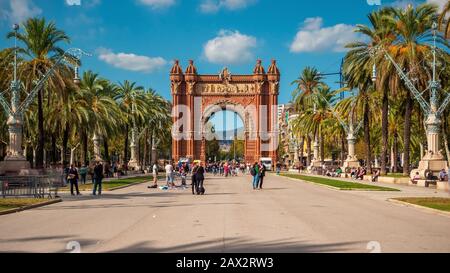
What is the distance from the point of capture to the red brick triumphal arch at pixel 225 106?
92.1 meters

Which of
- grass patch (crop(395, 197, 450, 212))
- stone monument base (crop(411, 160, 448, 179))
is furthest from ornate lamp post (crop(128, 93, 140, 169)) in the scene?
grass patch (crop(395, 197, 450, 212))

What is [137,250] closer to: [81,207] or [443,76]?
[81,207]

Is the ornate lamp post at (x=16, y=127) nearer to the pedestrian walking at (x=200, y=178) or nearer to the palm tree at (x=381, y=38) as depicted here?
the pedestrian walking at (x=200, y=178)

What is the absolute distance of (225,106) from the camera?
92375mm

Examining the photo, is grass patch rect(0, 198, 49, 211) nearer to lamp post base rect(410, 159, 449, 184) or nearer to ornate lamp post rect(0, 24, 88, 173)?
ornate lamp post rect(0, 24, 88, 173)

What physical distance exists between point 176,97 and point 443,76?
5762 cm

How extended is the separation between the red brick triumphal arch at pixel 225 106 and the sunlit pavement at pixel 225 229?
241 feet

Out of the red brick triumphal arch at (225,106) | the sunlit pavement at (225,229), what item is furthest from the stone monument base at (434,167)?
the red brick triumphal arch at (225,106)

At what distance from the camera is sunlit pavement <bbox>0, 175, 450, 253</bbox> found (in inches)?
383

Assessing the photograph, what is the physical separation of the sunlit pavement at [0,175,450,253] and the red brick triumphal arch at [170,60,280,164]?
7352 centimetres

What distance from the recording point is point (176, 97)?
93000mm

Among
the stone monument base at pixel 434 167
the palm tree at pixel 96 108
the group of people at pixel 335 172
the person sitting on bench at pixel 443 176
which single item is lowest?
the group of people at pixel 335 172

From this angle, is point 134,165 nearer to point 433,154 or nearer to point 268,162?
point 268,162
